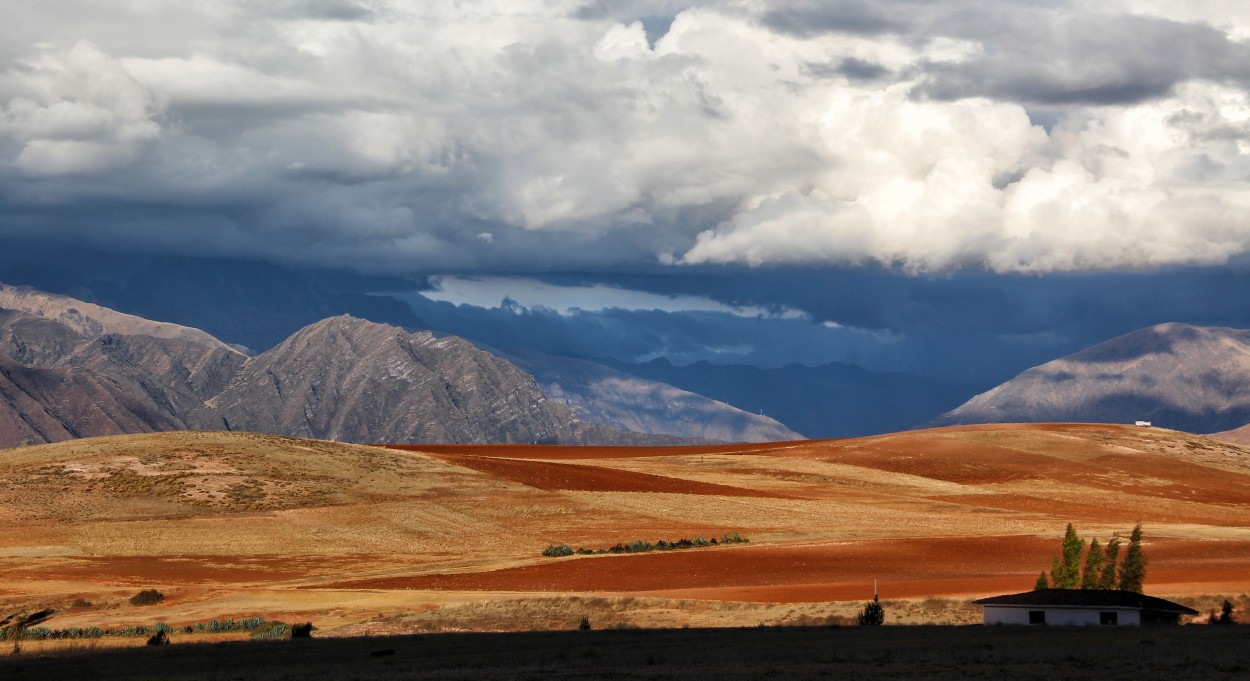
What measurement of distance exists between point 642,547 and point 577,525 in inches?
560

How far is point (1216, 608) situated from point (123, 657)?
5028 cm

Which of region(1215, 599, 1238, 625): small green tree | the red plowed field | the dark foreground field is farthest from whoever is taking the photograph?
the red plowed field

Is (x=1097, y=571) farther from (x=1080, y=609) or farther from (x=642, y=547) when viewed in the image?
(x=642, y=547)

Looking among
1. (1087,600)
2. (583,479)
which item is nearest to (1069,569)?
(1087,600)

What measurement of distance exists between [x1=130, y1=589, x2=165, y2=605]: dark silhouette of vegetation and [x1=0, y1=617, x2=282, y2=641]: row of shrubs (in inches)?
335

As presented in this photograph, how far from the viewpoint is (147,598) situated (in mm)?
73500

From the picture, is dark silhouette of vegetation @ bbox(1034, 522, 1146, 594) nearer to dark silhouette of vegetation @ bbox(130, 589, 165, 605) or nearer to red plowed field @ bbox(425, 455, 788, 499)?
dark silhouette of vegetation @ bbox(130, 589, 165, 605)

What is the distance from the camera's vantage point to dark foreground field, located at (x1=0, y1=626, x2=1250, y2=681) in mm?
40688

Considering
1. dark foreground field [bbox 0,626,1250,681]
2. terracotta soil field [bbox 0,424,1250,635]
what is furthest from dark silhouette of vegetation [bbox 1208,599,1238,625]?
terracotta soil field [bbox 0,424,1250,635]

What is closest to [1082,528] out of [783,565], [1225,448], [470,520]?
[783,565]

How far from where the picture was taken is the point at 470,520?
11306cm

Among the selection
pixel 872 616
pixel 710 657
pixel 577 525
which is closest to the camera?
pixel 710 657

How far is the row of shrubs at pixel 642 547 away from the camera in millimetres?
96188

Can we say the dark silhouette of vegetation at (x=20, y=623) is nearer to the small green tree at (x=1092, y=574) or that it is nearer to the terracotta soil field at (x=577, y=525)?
the terracotta soil field at (x=577, y=525)
